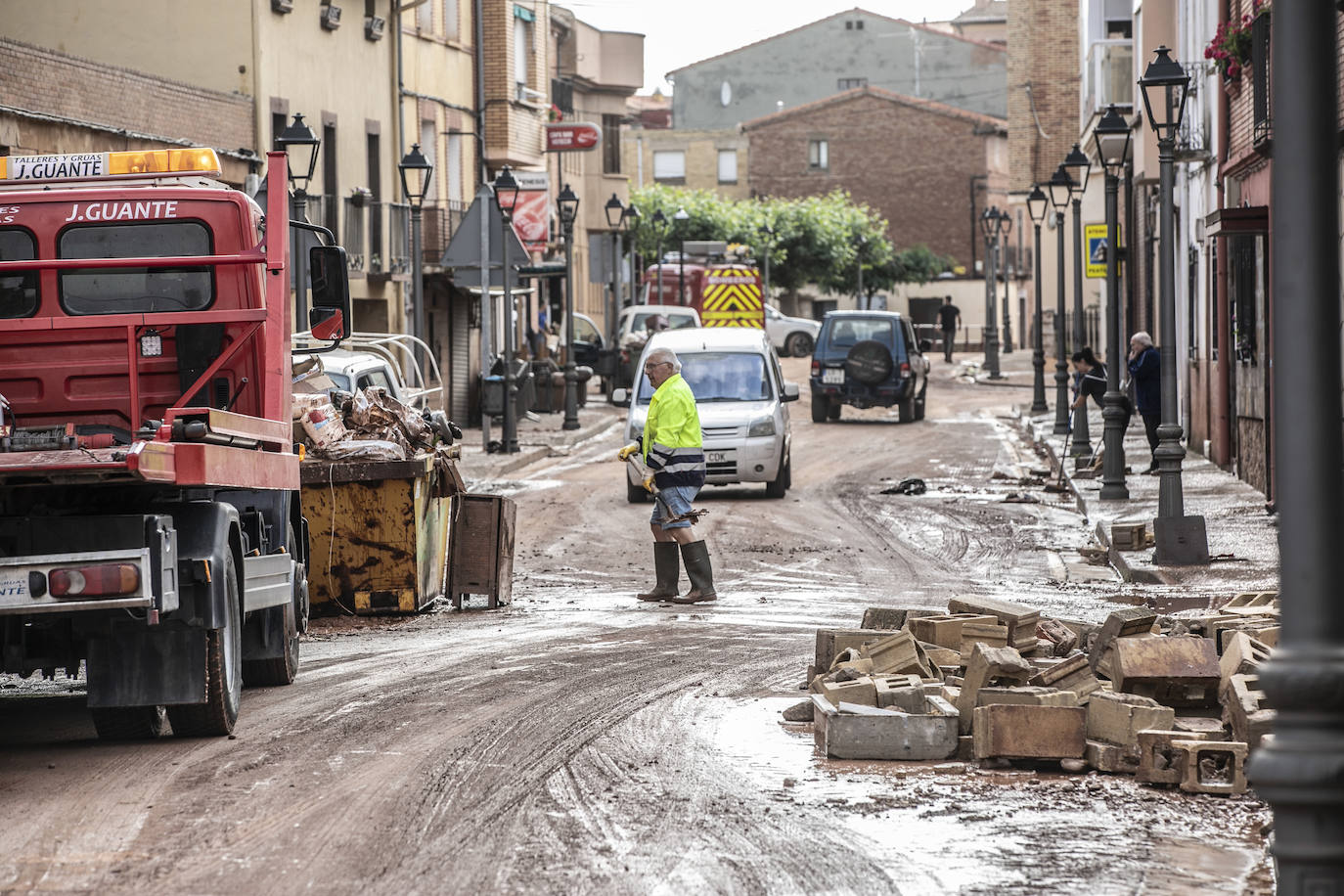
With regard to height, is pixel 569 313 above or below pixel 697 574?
above

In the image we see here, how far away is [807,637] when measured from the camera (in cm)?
1210

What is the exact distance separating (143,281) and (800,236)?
73.7 m

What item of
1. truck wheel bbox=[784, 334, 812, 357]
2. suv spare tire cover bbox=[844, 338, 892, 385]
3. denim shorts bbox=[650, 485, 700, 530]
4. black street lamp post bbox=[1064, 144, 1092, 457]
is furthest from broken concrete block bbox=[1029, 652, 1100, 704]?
truck wheel bbox=[784, 334, 812, 357]

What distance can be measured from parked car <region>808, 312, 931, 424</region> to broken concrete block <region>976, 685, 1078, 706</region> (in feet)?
88.9

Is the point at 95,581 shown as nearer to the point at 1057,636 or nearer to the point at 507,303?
the point at 1057,636

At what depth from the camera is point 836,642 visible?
1001 cm

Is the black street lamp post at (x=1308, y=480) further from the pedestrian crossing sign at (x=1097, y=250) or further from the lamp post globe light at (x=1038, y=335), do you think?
the lamp post globe light at (x=1038, y=335)

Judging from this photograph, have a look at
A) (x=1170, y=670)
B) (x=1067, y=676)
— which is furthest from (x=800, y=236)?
(x=1170, y=670)

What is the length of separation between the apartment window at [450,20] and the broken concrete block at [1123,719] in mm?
34046

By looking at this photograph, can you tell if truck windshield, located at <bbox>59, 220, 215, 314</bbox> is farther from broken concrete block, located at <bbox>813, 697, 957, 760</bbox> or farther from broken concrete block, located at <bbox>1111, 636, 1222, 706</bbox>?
broken concrete block, located at <bbox>1111, 636, 1222, 706</bbox>

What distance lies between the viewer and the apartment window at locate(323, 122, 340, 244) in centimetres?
3328

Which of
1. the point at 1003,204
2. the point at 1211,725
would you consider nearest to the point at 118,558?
the point at 1211,725

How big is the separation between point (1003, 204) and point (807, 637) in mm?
86089

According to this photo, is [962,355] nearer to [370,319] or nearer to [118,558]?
[370,319]
